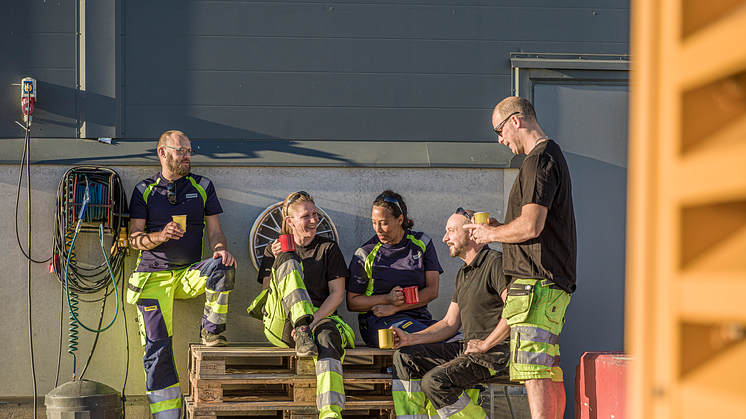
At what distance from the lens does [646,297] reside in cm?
110

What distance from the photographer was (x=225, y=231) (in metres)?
6.09

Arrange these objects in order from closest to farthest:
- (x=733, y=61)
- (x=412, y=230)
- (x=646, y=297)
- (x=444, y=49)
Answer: (x=733, y=61) → (x=646, y=297) → (x=412, y=230) → (x=444, y=49)

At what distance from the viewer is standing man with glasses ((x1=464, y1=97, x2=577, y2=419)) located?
12.3ft

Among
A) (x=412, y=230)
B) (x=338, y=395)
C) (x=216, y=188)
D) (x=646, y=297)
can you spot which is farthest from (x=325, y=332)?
(x=646, y=297)

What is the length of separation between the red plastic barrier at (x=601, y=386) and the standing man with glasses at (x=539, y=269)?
0.86ft

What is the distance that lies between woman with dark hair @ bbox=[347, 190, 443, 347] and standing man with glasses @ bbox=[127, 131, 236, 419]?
3.47ft

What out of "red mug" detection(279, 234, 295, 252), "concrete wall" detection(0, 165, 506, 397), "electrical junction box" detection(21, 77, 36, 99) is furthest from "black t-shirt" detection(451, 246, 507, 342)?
"electrical junction box" detection(21, 77, 36, 99)

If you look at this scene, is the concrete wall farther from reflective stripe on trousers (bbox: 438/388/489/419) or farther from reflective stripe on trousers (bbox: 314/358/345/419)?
reflective stripe on trousers (bbox: 438/388/489/419)

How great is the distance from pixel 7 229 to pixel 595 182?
5.30 meters

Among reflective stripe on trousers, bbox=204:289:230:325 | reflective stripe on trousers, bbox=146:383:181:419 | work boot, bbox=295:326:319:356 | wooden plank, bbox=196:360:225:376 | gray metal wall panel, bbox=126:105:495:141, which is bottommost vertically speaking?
reflective stripe on trousers, bbox=146:383:181:419

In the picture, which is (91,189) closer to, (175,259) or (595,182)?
(175,259)

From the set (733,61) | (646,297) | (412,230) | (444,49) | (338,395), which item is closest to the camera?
(733,61)

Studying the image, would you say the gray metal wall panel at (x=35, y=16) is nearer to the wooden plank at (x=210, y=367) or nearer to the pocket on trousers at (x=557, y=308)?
the wooden plank at (x=210, y=367)

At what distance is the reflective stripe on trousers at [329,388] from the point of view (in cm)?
452
